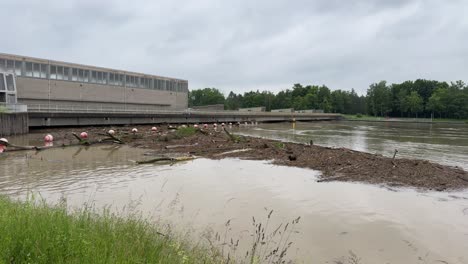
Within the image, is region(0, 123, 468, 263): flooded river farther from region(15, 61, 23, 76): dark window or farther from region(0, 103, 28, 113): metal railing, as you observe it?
region(15, 61, 23, 76): dark window

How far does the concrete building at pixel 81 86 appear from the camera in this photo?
5044 centimetres

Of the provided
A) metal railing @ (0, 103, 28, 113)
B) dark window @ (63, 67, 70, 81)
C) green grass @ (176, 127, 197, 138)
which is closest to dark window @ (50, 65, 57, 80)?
dark window @ (63, 67, 70, 81)

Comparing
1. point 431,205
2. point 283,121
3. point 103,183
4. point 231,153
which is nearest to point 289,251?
point 431,205

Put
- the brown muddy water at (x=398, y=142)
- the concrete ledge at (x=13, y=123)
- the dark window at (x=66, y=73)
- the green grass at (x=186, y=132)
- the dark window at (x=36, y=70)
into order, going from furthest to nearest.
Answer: the dark window at (x=66, y=73)
the dark window at (x=36, y=70)
the concrete ledge at (x=13, y=123)
the green grass at (x=186, y=132)
the brown muddy water at (x=398, y=142)

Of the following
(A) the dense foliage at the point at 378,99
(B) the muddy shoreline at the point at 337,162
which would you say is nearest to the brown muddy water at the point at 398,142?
(B) the muddy shoreline at the point at 337,162

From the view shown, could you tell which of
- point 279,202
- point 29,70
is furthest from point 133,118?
point 279,202

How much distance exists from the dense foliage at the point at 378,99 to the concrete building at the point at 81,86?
93.4 meters

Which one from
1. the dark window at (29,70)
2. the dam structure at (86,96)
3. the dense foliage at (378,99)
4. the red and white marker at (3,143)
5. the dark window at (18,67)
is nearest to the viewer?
the red and white marker at (3,143)

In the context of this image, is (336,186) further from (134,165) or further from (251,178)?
(134,165)

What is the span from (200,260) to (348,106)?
16442cm

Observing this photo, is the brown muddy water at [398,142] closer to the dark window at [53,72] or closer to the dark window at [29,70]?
the dark window at [53,72]

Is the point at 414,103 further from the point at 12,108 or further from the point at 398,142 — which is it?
the point at 12,108

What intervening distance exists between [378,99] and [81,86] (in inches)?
4899

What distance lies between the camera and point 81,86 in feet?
190
